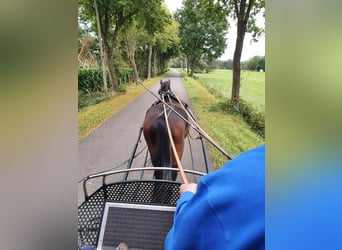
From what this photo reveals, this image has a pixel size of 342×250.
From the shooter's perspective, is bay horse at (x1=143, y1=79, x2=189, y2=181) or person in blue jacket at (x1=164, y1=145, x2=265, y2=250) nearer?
person in blue jacket at (x1=164, y1=145, x2=265, y2=250)

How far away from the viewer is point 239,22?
3.36 m

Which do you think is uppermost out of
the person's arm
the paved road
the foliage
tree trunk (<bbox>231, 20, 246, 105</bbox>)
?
tree trunk (<bbox>231, 20, 246, 105</bbox>)

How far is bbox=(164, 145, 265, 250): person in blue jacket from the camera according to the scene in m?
0.44

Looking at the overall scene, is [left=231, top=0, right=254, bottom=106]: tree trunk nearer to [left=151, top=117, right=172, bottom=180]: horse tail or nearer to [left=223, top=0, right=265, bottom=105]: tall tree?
[left=223, top=0, right=265, bottom=105]: tall tree

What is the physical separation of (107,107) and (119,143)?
52 cm

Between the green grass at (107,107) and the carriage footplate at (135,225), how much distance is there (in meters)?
2.14

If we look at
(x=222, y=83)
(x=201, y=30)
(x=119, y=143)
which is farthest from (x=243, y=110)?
(x=119, y=143)

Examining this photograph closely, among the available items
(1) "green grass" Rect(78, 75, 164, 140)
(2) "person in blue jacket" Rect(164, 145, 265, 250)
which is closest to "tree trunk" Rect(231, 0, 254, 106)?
(1) "green grass" Rect(78, 75, 164, 140)

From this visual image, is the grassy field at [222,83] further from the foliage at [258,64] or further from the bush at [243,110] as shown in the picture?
the foliage at [258,64]

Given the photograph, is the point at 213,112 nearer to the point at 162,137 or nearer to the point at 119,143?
the point at 119,143

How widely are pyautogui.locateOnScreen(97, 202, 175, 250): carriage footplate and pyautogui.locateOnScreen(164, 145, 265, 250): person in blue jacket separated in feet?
1.75

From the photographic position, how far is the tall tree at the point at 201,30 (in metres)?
3.17
